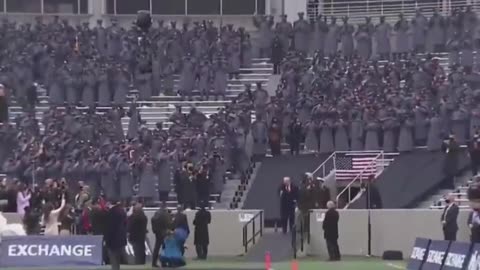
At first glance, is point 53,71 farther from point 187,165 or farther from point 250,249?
point 250,249

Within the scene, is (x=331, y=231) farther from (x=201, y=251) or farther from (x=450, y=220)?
(x=450, y=220)

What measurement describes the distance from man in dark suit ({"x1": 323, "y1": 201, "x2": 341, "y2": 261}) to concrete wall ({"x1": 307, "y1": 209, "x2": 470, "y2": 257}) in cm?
156

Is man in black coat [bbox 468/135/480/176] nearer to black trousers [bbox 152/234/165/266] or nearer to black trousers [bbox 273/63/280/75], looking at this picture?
black trousers [bbox 152/234/165/266]

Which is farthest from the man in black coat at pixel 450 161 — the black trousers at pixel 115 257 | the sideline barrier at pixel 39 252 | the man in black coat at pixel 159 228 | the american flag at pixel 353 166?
the sideline barrier at pixel 39 252

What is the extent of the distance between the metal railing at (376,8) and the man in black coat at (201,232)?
18.3 meters

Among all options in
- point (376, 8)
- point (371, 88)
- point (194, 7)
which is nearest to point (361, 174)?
point (371, 88)

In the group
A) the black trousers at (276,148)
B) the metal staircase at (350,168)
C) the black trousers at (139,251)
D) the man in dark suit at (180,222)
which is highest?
the black trousers at (276,148)

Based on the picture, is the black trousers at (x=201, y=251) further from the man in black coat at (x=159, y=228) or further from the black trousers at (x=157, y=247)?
the black trousers at (x=157, y=247)

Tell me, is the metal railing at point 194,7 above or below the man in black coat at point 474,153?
above

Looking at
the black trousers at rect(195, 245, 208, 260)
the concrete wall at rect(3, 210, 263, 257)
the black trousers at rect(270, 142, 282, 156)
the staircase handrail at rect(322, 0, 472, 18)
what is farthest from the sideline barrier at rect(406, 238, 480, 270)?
the staircase handrail at rect(322, 0, 472, 18)

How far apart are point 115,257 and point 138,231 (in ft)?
9.80

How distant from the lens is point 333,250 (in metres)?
38.8

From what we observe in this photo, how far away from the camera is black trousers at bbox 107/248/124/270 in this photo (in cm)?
3412

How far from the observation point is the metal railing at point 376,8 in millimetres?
56188
